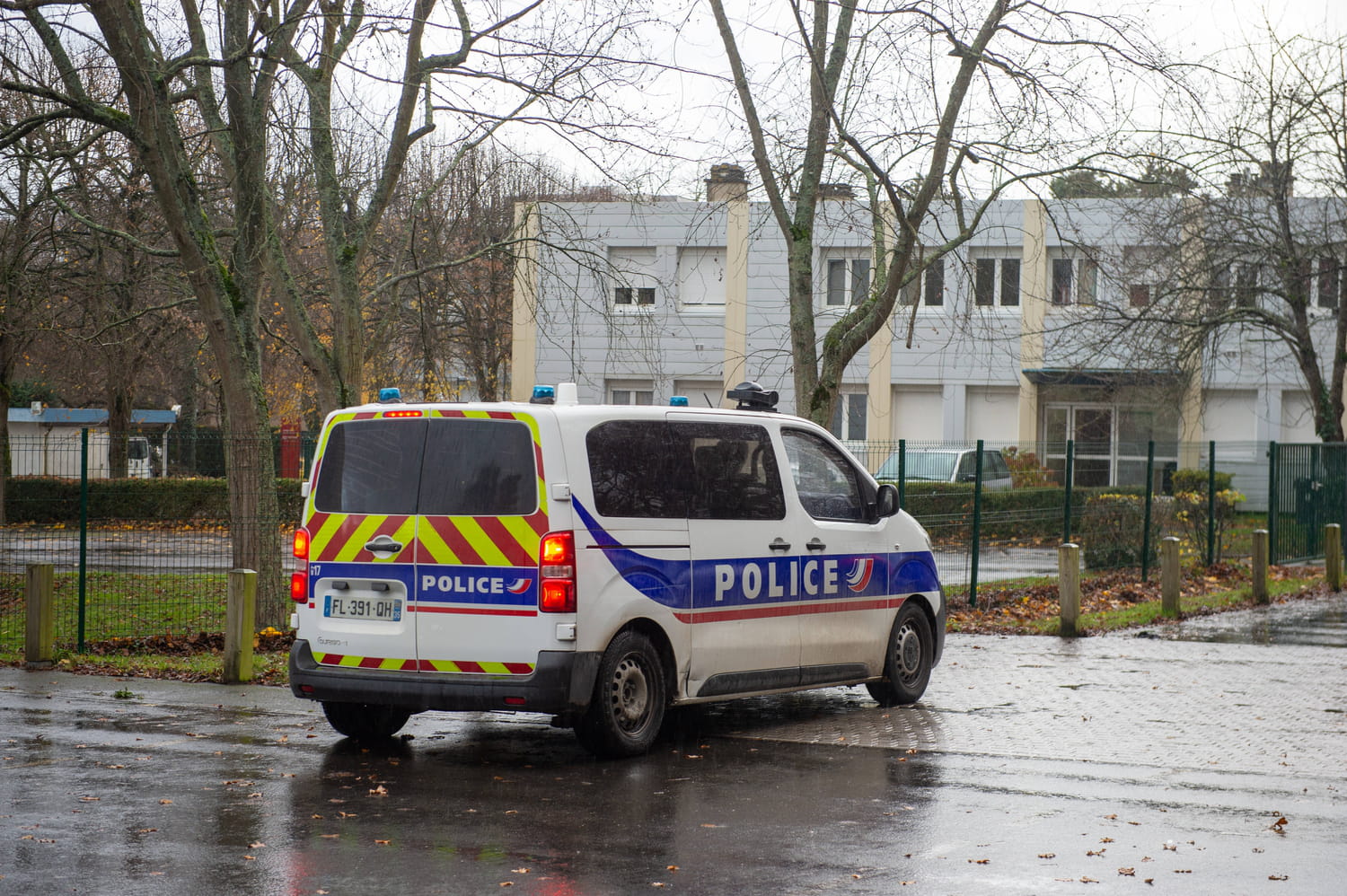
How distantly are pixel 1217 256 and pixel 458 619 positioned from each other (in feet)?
68.6

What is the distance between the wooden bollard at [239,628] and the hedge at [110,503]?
2363 millimetres

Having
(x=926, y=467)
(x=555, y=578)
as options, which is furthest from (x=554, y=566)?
(x=926, y=467)

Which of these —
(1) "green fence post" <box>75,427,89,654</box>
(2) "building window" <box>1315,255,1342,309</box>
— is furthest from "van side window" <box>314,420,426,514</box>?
(2) "building window" <box>1315,255,1342,309</box>

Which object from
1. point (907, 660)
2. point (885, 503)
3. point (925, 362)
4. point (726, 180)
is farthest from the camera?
point (925, 362)

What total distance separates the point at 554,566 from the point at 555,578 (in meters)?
0.06

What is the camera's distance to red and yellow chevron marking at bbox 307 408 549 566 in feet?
26.9

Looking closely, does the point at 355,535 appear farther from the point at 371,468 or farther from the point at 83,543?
the point at 83,543

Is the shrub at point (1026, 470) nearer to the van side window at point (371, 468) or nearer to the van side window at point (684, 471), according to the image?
the van side window at point (684, 471)

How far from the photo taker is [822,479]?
1012 centimetres

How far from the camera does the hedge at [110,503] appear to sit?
13461 mm

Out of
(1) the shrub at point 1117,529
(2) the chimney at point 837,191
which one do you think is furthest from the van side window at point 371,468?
(1) the shrub at point 1117,529

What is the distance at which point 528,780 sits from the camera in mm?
7945

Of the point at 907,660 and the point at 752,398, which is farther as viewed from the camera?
the point at 907,660

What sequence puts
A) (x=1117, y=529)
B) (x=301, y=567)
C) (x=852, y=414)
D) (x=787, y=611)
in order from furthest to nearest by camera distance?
(x=852, y=414), (x=1117, y=529), (x=787, y=611), (x=301, y=567)
